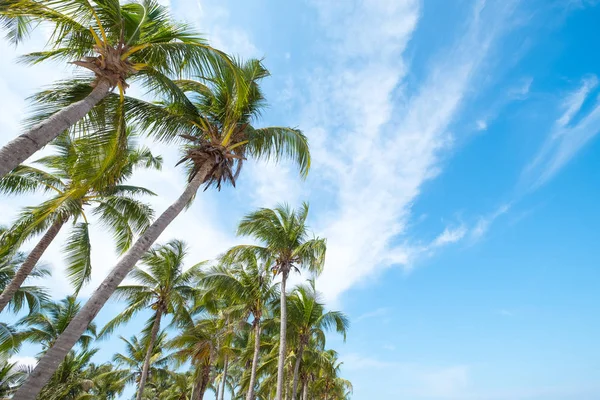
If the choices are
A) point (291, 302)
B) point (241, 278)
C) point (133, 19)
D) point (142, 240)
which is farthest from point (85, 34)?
point (291, 302)

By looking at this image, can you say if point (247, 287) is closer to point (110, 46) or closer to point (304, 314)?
point (304, 314)

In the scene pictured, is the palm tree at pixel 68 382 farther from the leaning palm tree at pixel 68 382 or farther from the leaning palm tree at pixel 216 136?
the leaning palm tree at pixel 216 136

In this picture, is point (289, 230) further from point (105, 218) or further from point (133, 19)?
point (133, 19)

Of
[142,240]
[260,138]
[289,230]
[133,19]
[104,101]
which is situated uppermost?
[289,230]

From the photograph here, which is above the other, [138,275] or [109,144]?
[138,275]

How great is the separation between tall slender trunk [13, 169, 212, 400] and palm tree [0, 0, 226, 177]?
7.65 feet

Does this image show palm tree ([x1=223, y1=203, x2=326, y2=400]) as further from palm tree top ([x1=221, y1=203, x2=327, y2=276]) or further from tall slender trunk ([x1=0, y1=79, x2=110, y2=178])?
tall slender trunk ([x1=0, y1=79, x2=110, y2=178])

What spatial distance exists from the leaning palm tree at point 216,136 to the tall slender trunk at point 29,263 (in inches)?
216

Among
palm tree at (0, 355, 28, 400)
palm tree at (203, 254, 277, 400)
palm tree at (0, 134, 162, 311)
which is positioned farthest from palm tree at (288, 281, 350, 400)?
palm tree at (0, 355, 28, 400)

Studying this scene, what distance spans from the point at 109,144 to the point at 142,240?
8.83 feet

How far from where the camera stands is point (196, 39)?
23.8 ft

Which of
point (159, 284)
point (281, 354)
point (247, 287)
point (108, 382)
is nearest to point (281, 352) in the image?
point (281, 354)

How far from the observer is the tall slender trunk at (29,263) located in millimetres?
9734

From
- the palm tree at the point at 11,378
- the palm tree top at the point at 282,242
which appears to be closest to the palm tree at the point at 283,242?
the palm tree top at the point at 282,242
